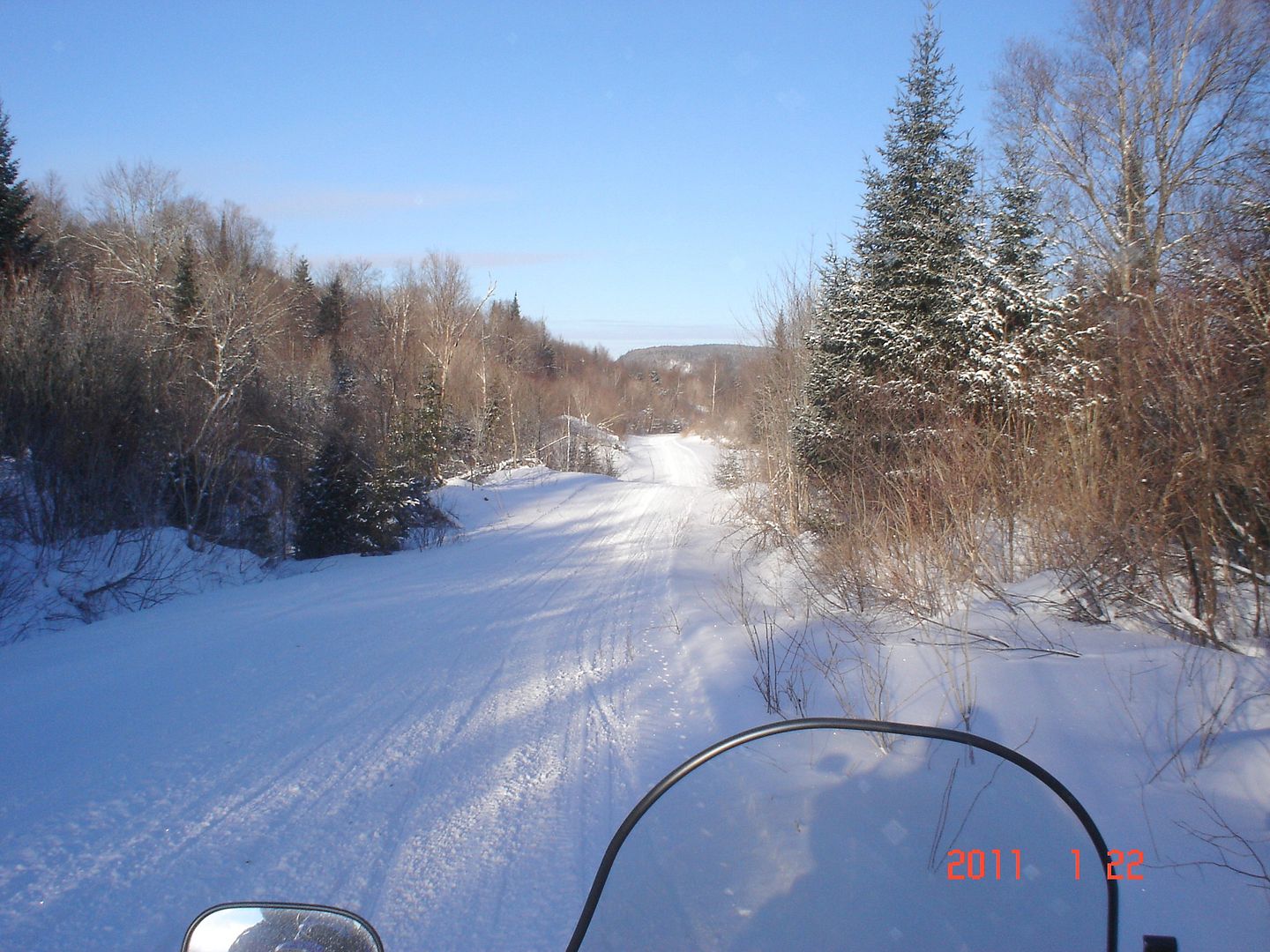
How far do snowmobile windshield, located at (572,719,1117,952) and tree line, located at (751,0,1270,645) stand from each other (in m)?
3.34

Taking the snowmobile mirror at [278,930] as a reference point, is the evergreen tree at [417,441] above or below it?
above

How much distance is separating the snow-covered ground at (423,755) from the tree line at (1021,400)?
79cm

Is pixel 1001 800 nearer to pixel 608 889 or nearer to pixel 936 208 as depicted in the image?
pixel 608 889

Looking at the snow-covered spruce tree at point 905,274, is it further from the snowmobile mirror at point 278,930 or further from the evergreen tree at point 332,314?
the evergreen tree at point 332,314

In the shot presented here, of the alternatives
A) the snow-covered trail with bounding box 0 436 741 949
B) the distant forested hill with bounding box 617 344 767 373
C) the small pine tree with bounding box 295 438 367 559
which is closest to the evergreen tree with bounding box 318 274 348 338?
the small pine tree with bounding box 295 438 367 559

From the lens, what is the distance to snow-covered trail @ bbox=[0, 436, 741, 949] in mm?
2883

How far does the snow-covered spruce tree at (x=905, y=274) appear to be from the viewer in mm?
11625

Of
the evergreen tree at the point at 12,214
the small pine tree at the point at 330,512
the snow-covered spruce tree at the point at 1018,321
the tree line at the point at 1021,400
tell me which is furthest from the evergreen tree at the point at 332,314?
the snow-covered spruce tree at the point at 1018,321

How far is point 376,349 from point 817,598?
12.5m

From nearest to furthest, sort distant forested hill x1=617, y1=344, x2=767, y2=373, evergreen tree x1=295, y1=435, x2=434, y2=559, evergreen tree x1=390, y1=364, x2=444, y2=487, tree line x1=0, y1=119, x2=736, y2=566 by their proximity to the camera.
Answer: tree line x1=0, y1=119, x2=736, y2=566 → evergreen tree x1=295, y1=435, x2=434, y2=559 → evergreen tree x1=390, y1=364, x2=444, y2=487 → distant forested hill x1=617, y1=344, x2=767, y2=373

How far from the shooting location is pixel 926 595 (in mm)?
5793

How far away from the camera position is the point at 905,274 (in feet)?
40.3

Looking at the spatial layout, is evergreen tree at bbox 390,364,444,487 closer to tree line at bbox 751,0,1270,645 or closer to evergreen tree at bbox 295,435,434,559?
evergreen tree at bbox 295,435,434,559

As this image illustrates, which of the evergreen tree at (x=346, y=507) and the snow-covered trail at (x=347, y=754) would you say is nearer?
the snow-covered trail at (x=347, y=754)
